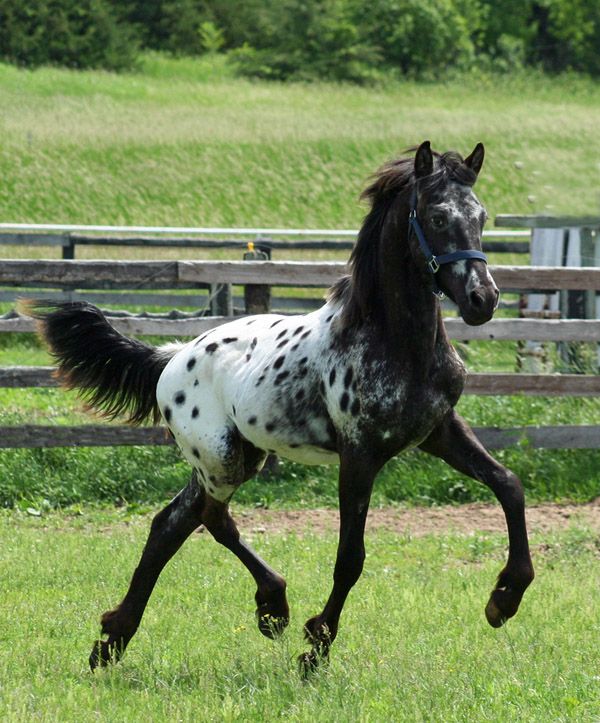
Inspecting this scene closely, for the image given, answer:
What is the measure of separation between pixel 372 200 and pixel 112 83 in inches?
1512

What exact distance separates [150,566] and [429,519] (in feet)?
11.3

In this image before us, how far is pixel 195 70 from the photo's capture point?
48.2m

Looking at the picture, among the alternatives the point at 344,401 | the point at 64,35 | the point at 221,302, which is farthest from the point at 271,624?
the point at 64,35

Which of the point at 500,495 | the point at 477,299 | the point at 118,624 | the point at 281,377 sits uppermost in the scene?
the point at 477,299

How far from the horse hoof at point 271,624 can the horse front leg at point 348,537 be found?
0.55 metres

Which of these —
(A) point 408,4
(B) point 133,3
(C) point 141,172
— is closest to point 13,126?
(C) point 141,172

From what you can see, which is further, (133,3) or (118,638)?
(133,3)

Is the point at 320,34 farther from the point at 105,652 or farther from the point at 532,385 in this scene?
the point at 105,652

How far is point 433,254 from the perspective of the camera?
15.3 feet

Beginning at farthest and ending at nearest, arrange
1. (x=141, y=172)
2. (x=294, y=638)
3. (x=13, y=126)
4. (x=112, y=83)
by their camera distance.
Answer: (x=112, y=83) < (x=13, y=126) < (x=141, y=172) < (x=294, y=638)

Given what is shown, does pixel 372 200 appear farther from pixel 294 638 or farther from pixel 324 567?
pixel 324 567

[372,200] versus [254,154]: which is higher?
[372,200]

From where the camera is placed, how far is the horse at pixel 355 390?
4750 mm

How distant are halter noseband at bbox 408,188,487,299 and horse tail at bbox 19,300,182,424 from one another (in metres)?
1.82
